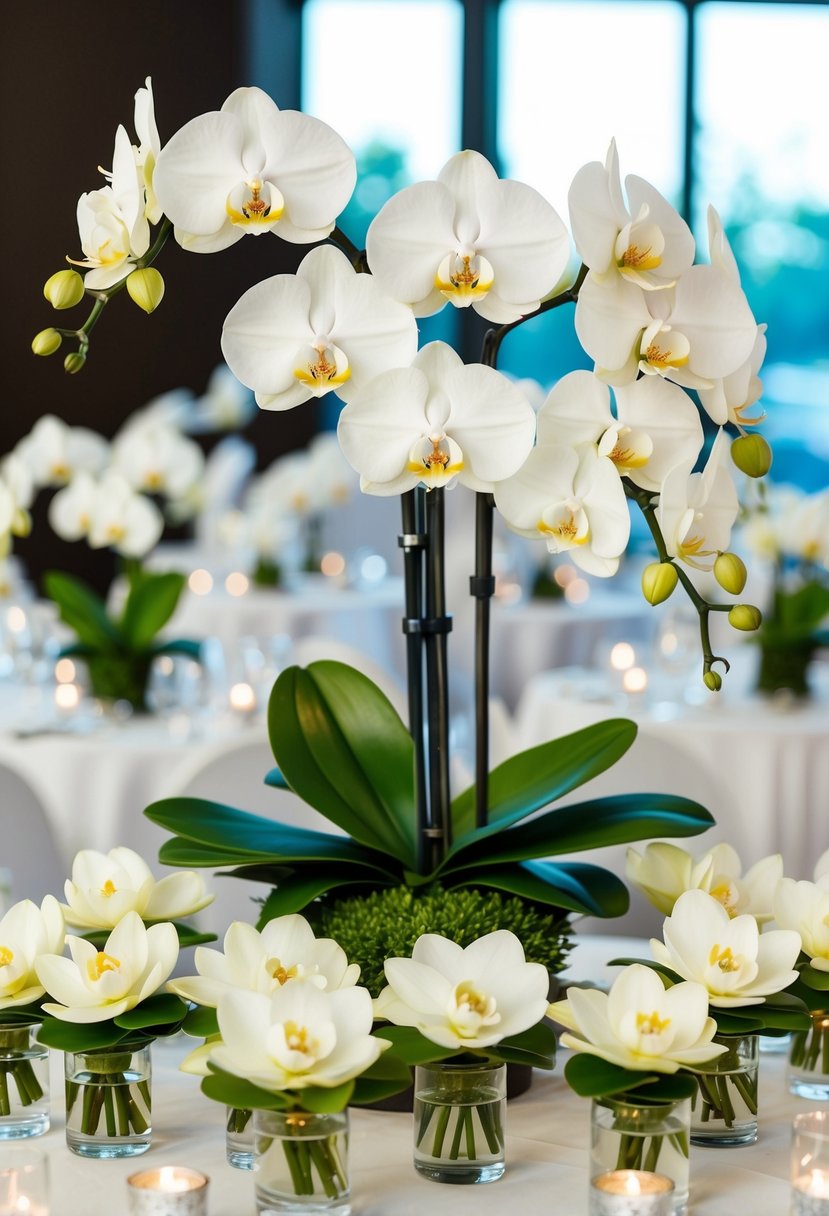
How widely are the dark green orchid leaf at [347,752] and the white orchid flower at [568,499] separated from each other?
0.30 meters

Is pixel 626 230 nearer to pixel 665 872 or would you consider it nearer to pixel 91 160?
pixel 665 872

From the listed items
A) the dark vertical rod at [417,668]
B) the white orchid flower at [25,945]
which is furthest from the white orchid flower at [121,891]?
the dark vertical rod at [417,668]

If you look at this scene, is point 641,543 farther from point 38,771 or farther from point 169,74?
→ point 38,771

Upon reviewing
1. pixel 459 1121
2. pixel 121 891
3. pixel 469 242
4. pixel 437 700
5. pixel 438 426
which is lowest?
pixel 459 1121

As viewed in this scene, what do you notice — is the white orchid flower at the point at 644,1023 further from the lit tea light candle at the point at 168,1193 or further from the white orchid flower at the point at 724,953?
the lit tea light candle at the point at 168,1193

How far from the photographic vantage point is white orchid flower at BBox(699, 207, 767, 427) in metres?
1.06

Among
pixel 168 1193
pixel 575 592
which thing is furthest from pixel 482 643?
pixel 575 592

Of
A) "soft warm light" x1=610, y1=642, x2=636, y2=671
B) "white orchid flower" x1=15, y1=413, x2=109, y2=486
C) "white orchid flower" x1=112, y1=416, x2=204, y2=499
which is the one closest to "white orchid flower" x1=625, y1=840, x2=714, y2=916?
"soft warm light" x1=610, y1=642, x2=636, y2=671

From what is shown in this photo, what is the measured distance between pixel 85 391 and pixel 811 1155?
5869mm

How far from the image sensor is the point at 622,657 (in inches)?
127

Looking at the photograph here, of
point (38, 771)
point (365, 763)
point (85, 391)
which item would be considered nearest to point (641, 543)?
point (85, 391)

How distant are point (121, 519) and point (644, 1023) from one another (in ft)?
7.25

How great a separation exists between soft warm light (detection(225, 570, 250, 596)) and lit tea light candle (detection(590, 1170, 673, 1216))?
386 centimetres

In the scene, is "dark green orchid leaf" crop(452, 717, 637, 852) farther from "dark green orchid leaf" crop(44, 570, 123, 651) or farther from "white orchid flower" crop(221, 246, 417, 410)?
"dark green orchid leaf" crop(44, 570, 123, 651)
